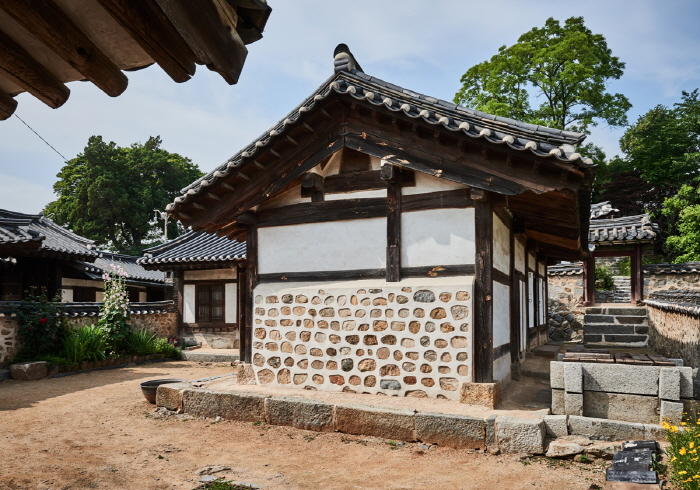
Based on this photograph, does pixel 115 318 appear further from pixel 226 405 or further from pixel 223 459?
pixel 223 459

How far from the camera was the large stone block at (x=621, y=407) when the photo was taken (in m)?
5.64

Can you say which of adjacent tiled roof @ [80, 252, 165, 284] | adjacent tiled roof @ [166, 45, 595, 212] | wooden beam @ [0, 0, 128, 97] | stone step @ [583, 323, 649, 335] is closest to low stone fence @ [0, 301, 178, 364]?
adjacent tiled roof @ [166, 45, 595, 212]

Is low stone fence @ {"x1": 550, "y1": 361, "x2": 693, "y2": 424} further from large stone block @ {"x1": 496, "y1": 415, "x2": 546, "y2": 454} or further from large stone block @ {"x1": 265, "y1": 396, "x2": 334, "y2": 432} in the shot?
large stone block @ {"x1": 265, "y1": 396, "x2": 334, "y2": 432}

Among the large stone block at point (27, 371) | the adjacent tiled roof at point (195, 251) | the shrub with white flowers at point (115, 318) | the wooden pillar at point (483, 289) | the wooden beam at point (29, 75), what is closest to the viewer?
the wooden beam at point (29, 75)

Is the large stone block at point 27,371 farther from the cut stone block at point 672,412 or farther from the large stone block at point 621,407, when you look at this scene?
the cut stone block at point 672,412

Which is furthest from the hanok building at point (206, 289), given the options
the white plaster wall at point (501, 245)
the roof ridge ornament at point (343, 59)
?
the white plaster wall at point (501, 245)

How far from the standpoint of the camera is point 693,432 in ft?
15.2

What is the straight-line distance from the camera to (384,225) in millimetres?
7398

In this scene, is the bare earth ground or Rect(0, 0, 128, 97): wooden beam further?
the bare earth ground

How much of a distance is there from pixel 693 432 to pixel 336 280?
4.77 metres

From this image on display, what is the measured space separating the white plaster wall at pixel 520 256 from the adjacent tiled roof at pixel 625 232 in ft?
18.1

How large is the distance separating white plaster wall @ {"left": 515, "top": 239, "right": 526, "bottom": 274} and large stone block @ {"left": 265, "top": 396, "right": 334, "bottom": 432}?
519cm

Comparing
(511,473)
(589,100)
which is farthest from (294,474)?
(589,100)

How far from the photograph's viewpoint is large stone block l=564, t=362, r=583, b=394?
5910 mm
